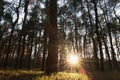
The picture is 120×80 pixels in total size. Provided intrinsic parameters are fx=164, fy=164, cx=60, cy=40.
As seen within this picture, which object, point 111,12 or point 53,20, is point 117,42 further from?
point 53,20

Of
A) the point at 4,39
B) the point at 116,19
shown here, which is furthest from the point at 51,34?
the point at 4,39

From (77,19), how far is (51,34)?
76.7ft

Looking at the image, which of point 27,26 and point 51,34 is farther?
point 27,26

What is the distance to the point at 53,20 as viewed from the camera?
40.7ft

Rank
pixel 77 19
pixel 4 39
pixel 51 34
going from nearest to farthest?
1. pixel 51 34
2. pixel 77 19
3. pixel 4 39

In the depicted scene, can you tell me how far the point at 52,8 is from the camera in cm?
1280

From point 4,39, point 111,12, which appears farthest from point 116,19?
point 4,39

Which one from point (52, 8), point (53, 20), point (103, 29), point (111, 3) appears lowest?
point (53, 20)

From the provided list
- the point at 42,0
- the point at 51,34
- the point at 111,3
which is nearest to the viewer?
the point at 51,34

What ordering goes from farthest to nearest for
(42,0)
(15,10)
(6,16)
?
(6,16), (15,10), (42,0)

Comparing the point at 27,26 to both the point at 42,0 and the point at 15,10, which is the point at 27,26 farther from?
the point at 42,0

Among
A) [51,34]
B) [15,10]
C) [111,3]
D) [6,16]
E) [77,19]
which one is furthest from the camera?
[77,19]

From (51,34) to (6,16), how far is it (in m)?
16.2

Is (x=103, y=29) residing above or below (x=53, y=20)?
above
